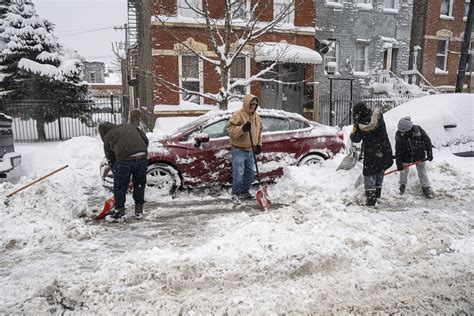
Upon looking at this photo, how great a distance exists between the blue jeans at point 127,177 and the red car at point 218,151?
1.00 m

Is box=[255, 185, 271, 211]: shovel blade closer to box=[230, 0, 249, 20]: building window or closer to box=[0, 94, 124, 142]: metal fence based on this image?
box=[230, 0, 249, 20]: building window

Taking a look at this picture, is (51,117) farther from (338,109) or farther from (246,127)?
(338,109)

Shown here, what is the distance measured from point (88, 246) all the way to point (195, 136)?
2.80 meters

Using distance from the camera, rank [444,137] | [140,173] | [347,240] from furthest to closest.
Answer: [444,137] → [140,173] → [347,240]

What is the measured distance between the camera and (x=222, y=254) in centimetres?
410

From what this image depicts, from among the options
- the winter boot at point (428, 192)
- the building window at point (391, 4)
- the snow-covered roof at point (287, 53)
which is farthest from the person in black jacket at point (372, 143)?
the building window at point (391, 4)

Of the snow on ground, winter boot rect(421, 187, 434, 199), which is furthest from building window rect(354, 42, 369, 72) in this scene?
winter boot rect(421, 187, 434, 199)

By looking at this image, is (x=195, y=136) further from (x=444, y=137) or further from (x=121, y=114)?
(x=121, y=114)

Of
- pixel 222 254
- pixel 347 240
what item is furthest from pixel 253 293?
pixel 347 240

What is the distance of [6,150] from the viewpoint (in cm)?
716

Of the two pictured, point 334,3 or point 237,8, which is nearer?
point 237,8

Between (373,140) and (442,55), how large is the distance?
20.8 meters

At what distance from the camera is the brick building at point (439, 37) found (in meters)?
21.9

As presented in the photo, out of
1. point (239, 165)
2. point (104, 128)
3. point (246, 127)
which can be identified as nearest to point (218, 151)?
point (239, 165)
